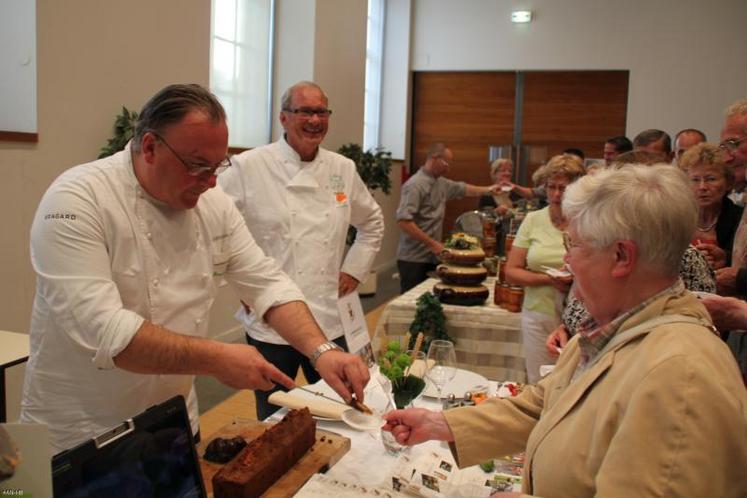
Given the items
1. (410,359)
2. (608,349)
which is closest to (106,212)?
(410,359)

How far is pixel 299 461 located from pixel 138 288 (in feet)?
1.84

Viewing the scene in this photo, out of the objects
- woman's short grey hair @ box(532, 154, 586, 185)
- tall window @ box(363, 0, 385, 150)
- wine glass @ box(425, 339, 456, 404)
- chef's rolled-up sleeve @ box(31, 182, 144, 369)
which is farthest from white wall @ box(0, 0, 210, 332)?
tall window @ box(363, 0, 385, 150)

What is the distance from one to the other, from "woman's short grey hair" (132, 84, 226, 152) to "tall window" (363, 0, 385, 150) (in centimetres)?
751

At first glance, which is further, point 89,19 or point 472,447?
point 89,19

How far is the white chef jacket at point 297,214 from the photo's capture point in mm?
2758

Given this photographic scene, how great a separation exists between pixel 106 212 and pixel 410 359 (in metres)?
0.81

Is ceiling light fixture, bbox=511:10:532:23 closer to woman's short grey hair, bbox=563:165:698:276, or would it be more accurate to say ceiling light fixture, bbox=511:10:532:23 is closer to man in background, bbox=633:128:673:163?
man in background, bbox=633:128:673:163

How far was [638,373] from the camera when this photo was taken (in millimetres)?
1035

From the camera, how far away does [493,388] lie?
207cm

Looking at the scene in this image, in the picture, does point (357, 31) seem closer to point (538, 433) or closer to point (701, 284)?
point (701, 284)

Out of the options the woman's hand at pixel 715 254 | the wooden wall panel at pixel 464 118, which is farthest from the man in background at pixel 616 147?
the wooden wall panel at pixel 464 118

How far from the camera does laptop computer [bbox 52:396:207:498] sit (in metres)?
0.98

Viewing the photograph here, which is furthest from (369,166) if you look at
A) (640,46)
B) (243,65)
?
(640,46)

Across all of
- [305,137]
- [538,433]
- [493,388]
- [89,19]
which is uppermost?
[89,19]
